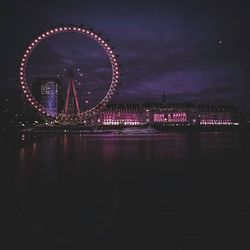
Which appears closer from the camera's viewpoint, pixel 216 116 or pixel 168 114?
pixel 168 114

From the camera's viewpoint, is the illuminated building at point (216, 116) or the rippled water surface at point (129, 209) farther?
the illuminated building at point (216, 116)

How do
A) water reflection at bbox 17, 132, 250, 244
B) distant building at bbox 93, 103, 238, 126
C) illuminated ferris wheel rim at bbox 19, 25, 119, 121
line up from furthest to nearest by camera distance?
distant building at bbox 93, 103, 238, 126 → illuminated ferris wheel rim at bbox 19, 25, 119, 121 → water reflection at bbox 17, 132, 250, 244

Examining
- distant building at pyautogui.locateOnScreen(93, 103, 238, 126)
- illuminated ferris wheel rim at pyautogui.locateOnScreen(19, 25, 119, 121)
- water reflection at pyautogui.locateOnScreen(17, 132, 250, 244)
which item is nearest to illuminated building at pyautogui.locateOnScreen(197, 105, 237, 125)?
distant building at pyautogui.locateOnScreen(93, 103, 238, 126)

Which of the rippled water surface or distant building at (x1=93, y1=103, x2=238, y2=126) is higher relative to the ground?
distant building at (x1=93, y1=103, x2=238, y2=126)

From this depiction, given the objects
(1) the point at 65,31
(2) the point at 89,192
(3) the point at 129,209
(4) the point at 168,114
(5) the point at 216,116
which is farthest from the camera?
(5) the point at 216,116

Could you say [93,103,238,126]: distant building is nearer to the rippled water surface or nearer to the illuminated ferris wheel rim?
the illuminated ferris wheel rim

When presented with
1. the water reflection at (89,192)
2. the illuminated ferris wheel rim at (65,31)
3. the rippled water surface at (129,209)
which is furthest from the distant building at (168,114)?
the rippled water surface at (129,209)

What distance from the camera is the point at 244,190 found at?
952cm

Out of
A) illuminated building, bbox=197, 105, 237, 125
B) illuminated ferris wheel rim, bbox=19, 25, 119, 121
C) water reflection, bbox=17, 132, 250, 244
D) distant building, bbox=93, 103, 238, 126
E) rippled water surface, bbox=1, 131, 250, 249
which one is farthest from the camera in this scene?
illuminated building, bbox=197, 105, 237, 125

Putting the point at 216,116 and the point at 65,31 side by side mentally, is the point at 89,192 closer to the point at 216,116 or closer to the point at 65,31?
the point at 65,31

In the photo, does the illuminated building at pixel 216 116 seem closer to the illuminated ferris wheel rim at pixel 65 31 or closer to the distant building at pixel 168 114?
the distant building at pixel 168 114

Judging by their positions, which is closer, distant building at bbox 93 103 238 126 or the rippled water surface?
the rippled water surface

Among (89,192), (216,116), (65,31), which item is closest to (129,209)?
(89,192)

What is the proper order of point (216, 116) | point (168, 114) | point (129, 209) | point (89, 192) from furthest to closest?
1. point (216, 116)
2. point (168, 114)
3. point (89, 192)
4. point (129, 209)
